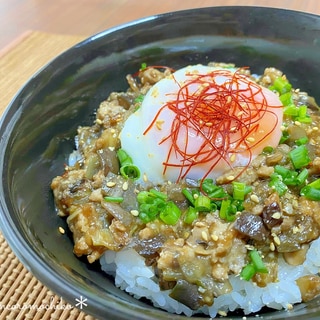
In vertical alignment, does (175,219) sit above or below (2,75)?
below

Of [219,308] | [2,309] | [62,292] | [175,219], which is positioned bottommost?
[219,308]

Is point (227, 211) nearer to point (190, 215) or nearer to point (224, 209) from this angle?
point (224, 209)

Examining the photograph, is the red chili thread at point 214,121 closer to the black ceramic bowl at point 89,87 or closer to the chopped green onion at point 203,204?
the chopped green onion at point 203,204

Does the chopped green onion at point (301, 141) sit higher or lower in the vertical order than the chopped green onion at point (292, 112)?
lower

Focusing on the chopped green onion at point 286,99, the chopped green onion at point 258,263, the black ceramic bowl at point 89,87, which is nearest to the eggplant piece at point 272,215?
the chopped green onion at point 258,263

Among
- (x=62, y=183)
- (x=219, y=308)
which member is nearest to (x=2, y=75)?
(x=62, y=183)

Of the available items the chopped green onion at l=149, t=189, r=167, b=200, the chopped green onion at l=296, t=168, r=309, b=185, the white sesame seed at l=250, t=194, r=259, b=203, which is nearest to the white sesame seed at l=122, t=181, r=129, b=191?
the chopped green onion at l=149, t=189, r=167, b=200

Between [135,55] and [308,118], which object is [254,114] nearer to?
[308,118]
